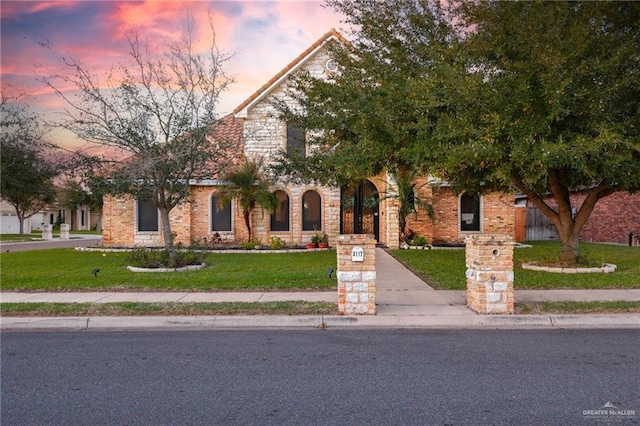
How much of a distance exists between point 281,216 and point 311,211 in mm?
1410

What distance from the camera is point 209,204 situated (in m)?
22.6

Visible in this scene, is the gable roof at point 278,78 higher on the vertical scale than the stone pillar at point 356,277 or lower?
higher

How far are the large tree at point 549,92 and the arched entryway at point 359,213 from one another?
11794 mm

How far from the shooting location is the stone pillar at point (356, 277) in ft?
27.8

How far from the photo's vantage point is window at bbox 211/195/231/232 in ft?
74.3

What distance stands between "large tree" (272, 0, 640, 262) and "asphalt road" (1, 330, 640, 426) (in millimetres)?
4317

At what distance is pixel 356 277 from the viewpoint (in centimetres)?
848

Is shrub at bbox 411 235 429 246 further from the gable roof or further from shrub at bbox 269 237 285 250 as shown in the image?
the gable roof

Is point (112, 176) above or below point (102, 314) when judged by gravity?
above

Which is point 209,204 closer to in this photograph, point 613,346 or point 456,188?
point 456,188

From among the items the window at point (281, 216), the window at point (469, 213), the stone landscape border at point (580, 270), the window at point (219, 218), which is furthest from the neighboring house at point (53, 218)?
the stone landscape border at point (580, 270)

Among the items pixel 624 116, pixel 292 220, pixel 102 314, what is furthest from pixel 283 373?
pixel 292 220

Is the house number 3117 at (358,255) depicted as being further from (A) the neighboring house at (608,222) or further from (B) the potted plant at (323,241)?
(A) the neighboring house at (608,222)

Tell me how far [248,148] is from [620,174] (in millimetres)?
15612
